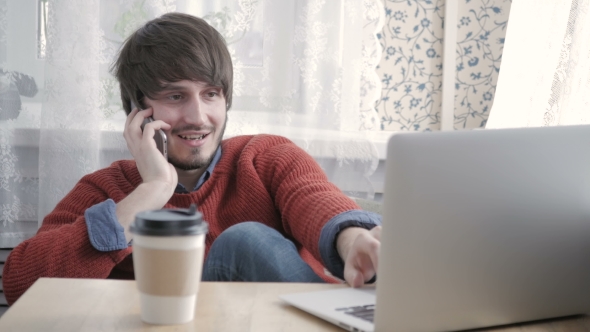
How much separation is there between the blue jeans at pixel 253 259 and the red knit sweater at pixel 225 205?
→ 0.68 feet

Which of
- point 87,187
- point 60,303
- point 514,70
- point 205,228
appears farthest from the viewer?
point 514,70

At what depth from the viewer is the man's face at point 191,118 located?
1727 millimetres

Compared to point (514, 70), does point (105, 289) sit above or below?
below

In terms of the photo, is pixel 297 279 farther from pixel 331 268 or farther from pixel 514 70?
pixel 514 70

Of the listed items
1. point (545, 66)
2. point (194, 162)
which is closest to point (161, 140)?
point (194, 162)

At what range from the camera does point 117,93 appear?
2232 millimetres

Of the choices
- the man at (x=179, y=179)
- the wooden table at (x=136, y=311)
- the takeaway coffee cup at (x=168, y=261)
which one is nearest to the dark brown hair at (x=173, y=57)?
the man at (x=179, y=179)

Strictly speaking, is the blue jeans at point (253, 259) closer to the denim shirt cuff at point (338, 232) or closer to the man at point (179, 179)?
the denim shirt cuff at point (338, 232)

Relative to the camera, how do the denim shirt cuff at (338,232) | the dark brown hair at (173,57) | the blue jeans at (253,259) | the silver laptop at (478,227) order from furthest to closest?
1. the dark brown hair at (173,57)
2. the denim shirt cuff at (338,232)
3. the blue jeans at (253,259)
4. the silver laptop at (478,227)

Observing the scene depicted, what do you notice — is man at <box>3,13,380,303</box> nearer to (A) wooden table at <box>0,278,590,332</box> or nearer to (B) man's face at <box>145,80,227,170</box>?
(B) man's face at <box>145,80,227,170</box>

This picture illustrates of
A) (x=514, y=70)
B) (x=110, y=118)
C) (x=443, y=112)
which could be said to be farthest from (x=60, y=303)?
(x=443, y=112)

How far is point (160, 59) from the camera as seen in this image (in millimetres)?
1727

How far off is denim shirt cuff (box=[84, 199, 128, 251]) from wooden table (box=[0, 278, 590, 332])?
0.34 metres

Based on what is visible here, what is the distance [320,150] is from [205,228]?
58.7 inches
